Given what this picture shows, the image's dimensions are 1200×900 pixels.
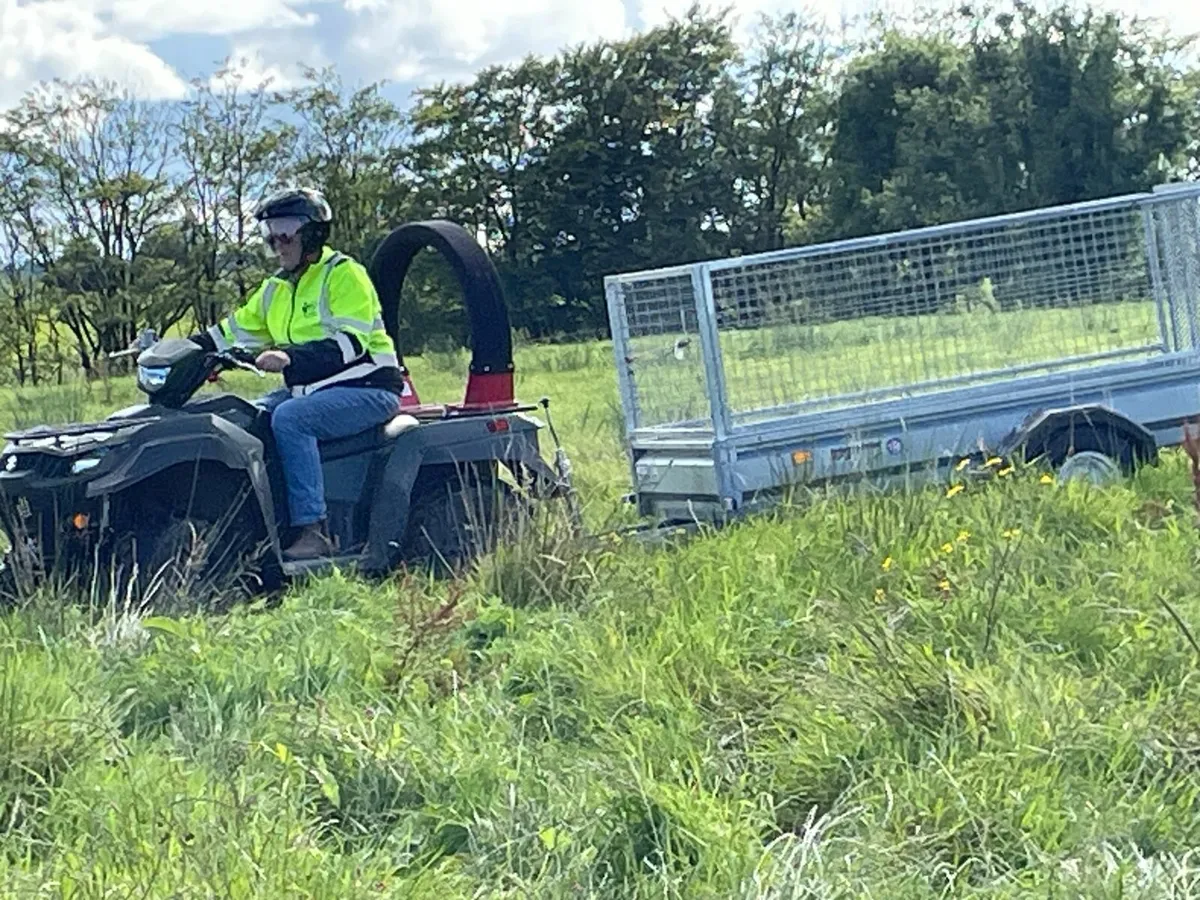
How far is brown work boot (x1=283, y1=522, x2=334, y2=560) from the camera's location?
6457 millimetres

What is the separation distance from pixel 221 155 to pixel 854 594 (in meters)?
34.7

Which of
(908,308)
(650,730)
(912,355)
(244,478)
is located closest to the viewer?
(650,730)

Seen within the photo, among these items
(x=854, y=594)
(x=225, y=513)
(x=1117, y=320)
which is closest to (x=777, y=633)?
(x=854, y=594)

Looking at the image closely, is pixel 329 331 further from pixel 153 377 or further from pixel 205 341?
pixel 153 377

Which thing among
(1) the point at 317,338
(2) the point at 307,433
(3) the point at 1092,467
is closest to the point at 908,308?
(3) the point at 1092,467

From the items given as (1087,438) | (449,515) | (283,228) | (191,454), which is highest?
(283,228)

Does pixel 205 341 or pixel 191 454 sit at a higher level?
pixel 205 341

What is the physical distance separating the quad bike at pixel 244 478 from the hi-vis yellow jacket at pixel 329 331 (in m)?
0.22

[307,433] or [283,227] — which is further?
[283,227]

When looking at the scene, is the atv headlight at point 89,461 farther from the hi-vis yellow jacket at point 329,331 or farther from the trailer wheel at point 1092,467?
the trailer wheel at point 1092,467

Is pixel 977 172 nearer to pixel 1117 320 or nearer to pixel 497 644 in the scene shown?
pixel 1117 320

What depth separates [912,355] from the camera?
785 cm

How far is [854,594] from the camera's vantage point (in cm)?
511

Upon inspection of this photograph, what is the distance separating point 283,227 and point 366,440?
976mm
